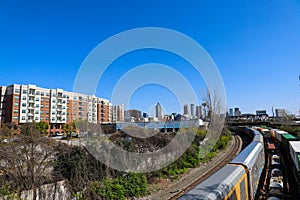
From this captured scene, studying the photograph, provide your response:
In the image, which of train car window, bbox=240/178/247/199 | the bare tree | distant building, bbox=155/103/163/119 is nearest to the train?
train car window, bbox=240/178/247/199

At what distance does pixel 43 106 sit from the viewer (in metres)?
42.9

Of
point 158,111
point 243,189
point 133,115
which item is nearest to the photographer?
point 243,189

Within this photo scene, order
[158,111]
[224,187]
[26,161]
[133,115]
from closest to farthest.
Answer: [224,187] → [26,161] → [133,115] → [158,111]

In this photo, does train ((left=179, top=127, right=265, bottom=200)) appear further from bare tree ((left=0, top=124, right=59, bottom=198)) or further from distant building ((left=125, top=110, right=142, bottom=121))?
distant building ((left=125, top=110, right=142, bottom=121))

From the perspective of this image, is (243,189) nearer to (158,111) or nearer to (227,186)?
(227,186)

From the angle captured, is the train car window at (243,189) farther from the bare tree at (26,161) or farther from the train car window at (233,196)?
the bare tree at (26,161)

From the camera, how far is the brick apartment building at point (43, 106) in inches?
1532

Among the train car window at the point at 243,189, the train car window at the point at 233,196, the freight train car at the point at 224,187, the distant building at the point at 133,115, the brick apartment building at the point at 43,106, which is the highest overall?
the brick apartment building at the point at 43,106

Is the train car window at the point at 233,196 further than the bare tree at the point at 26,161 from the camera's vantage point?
No

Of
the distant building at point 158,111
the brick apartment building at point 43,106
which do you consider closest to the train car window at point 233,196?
the distant building at point 158,111

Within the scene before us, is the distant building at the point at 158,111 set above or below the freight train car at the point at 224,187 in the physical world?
above

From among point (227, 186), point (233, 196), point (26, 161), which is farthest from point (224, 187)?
point (26, 161)

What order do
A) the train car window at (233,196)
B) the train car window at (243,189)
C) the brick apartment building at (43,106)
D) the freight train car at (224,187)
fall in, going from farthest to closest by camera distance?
the brick apartment building at (43,106) → the train car window at (243,189) → the train car window at (233,196) → the freight train car at (224,187)

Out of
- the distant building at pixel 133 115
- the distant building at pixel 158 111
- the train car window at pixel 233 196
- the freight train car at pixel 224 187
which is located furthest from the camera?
the distant building at pixel 158 111
